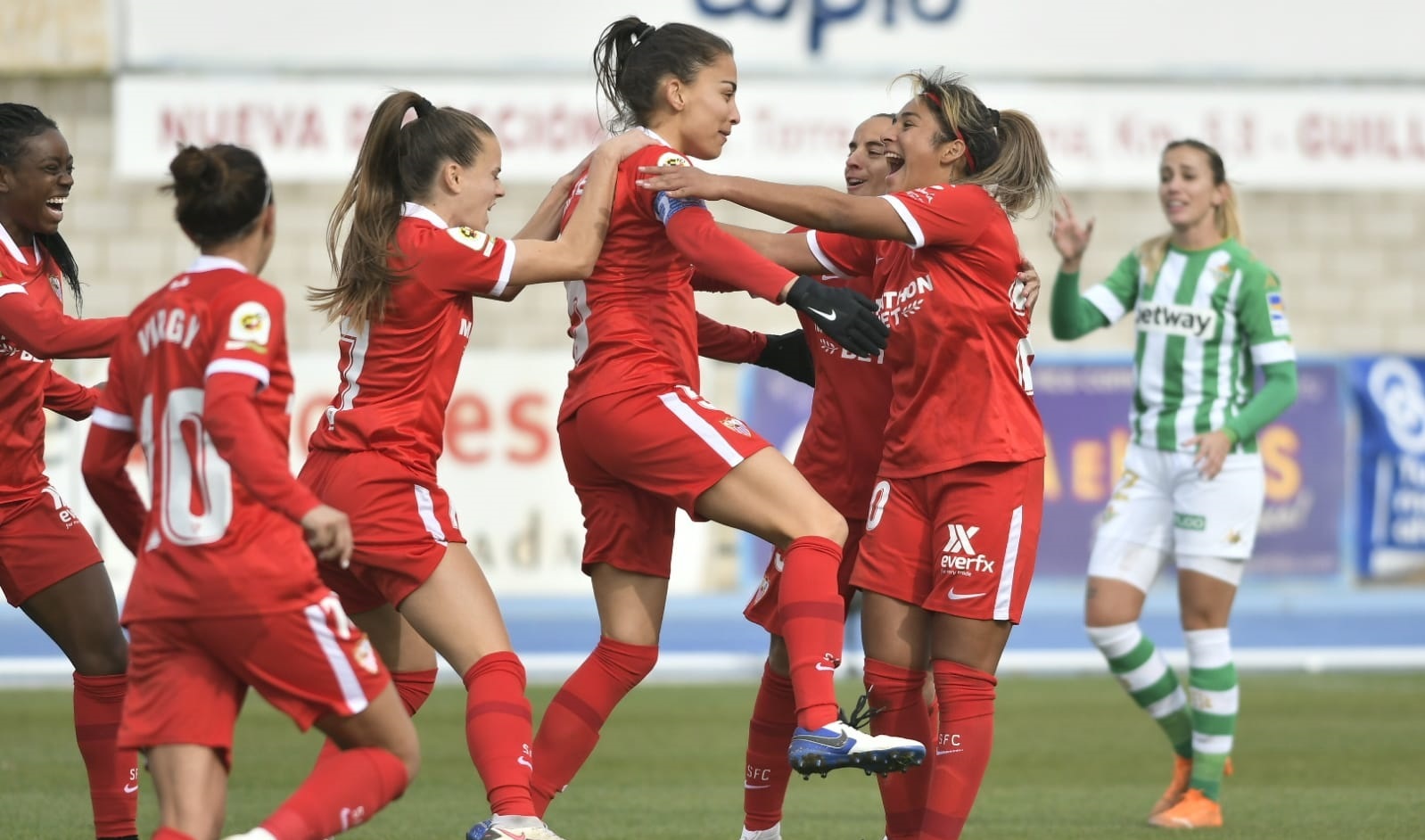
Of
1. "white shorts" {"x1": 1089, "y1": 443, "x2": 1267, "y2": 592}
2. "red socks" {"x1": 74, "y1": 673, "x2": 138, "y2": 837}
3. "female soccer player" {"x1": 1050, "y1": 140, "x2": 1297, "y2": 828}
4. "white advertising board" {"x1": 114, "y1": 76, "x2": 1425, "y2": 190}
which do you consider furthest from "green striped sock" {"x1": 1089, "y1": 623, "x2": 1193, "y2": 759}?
"white advertising board" {"x1": 114, "y1": 76, "x2": 1425, "y2": 190}

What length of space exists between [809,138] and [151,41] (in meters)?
5.73

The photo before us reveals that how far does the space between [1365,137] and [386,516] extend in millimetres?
14332

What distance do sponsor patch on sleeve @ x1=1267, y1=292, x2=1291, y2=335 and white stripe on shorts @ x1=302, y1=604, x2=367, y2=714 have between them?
4.06m

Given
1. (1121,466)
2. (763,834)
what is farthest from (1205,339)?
(1121,466)

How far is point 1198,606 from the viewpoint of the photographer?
21.7 feet

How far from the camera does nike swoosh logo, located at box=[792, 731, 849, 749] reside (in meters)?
4.26

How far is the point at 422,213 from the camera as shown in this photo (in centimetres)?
462

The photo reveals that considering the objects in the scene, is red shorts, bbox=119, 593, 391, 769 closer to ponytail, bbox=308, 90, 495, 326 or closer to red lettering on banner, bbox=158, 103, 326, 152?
ponytail, bbox=308, 90, 495, 326

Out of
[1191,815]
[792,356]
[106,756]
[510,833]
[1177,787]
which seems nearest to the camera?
[510,833]

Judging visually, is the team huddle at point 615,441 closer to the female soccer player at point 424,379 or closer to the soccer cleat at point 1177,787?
the female soccer player at point 424,379

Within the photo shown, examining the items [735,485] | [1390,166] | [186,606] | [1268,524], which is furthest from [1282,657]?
[186,606]

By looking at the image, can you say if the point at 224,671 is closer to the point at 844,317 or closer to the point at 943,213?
the point at 844,317

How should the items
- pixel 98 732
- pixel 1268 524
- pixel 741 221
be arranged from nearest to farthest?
pixel 98 732
pixel 1268 524
pixel 741 221

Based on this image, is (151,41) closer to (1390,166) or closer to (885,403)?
(1390,166)
